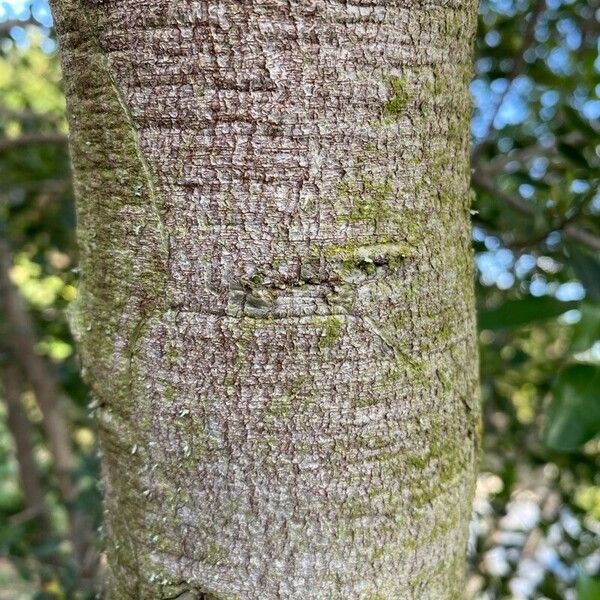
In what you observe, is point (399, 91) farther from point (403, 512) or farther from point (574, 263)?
point (574, 263)

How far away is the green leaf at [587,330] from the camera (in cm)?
73

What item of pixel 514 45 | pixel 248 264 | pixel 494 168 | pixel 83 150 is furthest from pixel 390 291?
pixel 514 45

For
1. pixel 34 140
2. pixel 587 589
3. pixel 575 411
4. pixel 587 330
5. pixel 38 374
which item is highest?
pixel 34 140

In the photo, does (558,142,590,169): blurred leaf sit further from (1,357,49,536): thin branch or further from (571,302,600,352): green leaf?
(1,357,49,536): thin branch

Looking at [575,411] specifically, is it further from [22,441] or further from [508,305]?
[22,441]

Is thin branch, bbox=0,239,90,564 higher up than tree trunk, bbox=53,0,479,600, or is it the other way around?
tree trunk, bbox=53,0,479,600

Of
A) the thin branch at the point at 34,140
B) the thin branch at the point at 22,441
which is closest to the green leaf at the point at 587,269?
the thin branch at the point at 34,140

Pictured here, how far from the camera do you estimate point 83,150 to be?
1.35 ft

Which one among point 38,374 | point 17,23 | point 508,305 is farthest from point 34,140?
point 508,305

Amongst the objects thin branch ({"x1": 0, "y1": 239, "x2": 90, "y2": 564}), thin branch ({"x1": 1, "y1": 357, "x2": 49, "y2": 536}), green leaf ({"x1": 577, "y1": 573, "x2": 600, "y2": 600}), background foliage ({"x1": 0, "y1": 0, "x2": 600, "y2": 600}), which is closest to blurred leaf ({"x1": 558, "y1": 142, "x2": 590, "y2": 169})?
background foliage ({"x1": 0, "y1": 0, "x2": 600, "y2": 600})

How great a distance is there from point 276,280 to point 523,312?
59cm

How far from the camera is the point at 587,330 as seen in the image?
0.73 metres

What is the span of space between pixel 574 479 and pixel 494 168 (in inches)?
27.2

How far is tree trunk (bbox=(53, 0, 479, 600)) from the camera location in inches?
14.0
